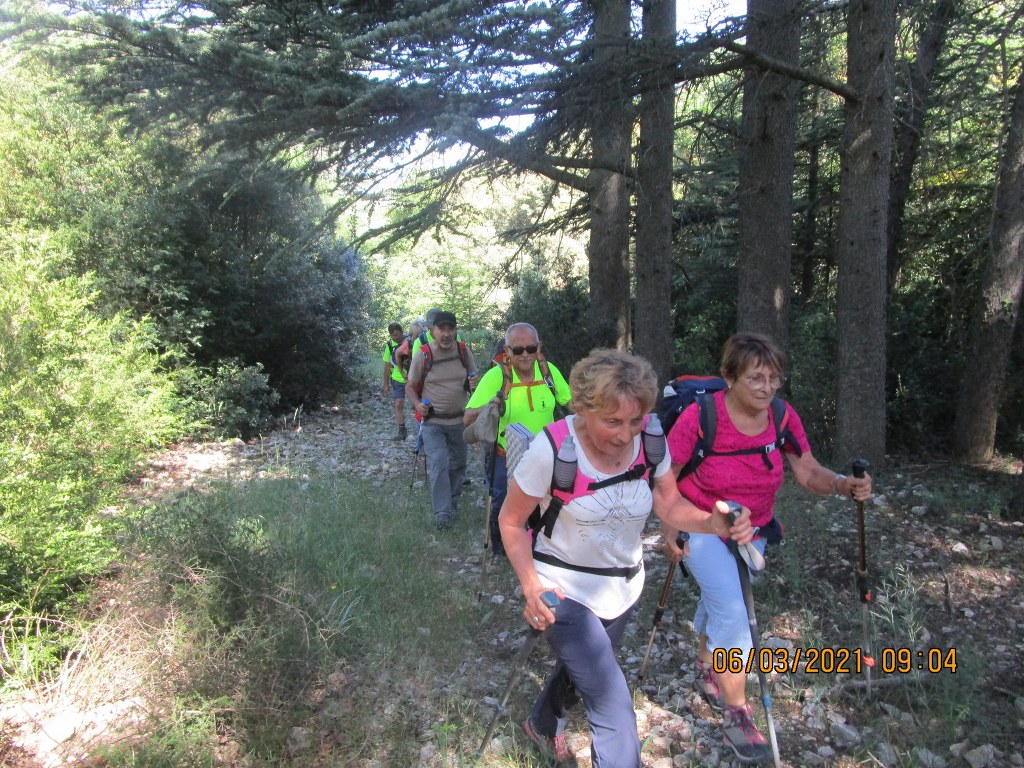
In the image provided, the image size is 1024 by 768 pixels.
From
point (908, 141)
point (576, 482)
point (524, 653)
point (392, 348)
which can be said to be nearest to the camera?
point (576, 482)

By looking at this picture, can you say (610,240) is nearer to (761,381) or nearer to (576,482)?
(761,381)

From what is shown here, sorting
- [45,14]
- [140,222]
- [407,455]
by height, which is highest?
[45,14]

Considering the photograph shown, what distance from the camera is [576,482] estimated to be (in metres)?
2.58

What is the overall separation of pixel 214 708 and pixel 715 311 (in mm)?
10710

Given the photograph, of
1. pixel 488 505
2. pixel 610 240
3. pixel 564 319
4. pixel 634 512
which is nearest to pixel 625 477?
pixel 634 512

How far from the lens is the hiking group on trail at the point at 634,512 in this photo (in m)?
2.53

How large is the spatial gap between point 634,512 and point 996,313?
265 inches

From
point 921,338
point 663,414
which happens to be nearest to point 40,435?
point 663,414

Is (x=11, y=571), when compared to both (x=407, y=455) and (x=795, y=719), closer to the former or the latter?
(x=795, y=719)

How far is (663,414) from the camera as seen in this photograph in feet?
11.5

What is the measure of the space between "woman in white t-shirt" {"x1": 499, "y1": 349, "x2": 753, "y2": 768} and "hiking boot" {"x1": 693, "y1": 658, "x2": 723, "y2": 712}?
4.49ft

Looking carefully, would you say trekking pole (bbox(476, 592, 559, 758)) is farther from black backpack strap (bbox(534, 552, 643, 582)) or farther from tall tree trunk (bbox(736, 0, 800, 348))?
tall tree trunk (bbox(736, 0, 800, 348))

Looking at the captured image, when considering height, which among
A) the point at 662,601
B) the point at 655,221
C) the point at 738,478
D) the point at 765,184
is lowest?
the point at 662,601

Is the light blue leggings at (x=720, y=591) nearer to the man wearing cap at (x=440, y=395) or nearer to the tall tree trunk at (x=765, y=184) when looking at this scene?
the man wearing cap at (x=440, y=395)
